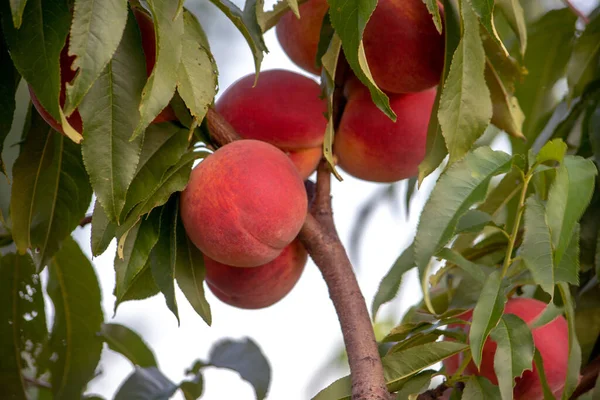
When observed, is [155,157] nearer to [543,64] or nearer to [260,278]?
[260,278]

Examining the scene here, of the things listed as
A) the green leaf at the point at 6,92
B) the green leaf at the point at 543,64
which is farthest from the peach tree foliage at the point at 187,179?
the green leaf at the point at 543,64

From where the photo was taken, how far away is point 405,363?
86 cm

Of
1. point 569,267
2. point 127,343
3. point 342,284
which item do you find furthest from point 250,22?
point 127,343

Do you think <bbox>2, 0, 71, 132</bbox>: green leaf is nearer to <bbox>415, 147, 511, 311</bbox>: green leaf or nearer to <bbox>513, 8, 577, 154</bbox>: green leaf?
<bbox>415, 147, 511, 311</bbox>: green leaf

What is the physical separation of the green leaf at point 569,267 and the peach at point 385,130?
1.02ft

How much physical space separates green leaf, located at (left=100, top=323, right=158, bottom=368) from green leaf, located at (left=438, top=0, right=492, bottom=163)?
26.1 inches

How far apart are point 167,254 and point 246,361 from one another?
0.76ft

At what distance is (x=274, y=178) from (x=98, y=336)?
0.48 m

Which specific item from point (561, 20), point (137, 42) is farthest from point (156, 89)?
point (561, 20)

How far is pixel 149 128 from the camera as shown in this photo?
33.4 inches

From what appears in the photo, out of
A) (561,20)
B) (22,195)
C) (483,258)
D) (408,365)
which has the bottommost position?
(408,365)

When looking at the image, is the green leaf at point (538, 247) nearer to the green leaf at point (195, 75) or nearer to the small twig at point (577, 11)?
the green leaf at point (195, 75)

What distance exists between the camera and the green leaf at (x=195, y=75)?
783 mm

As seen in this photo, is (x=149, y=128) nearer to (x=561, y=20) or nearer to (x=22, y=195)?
(x=22, y=195)
